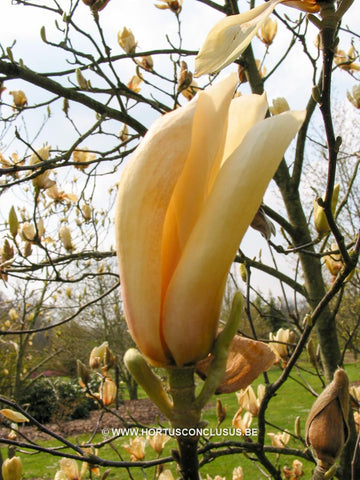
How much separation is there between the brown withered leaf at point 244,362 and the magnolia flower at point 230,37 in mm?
280

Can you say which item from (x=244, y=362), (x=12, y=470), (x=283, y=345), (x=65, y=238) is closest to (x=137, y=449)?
(x=283, y=345)

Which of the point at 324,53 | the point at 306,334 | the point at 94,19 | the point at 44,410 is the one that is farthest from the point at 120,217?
the point at 44,410

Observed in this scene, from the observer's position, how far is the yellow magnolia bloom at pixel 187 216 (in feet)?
1.21

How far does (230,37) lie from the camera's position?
37cm

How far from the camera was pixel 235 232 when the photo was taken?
367mm

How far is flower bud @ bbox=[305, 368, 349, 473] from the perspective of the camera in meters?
0.52

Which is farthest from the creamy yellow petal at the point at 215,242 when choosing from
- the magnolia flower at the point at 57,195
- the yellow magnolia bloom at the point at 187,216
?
the magnolia flower at the point at 57,195

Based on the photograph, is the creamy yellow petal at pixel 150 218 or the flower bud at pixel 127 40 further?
the flower bud at pixel 127 40

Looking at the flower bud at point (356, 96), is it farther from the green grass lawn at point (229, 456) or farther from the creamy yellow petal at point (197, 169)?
the creamy yellow petal at point (197, 169)

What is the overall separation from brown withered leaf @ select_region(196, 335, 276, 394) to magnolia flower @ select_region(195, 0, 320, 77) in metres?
0.28

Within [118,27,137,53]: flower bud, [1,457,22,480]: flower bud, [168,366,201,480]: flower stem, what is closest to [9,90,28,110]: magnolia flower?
[118,27,137,53]: flower bud

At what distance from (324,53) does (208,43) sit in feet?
0.50

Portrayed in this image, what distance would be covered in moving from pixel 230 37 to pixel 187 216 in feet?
0.53

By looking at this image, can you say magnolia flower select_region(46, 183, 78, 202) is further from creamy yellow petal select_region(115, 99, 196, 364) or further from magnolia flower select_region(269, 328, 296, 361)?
creamy yellow petal select_region(115, 99, 196, 364)
